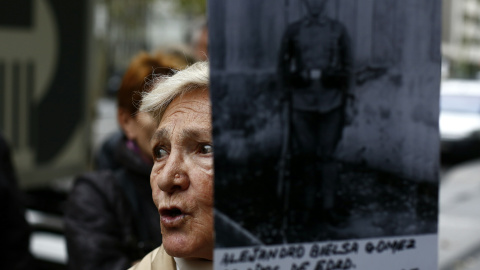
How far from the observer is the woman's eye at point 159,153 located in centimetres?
162

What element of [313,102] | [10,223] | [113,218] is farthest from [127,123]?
[313,102]

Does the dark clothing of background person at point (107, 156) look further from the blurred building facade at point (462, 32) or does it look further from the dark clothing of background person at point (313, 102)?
the blurred building facade at point (462, 32)

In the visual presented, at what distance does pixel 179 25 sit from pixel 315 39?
182 ft

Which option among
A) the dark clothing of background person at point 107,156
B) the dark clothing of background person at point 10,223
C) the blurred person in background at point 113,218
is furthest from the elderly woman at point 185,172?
the dark clothing of background person at point 107,156

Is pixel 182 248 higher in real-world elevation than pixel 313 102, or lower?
lower

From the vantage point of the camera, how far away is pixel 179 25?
55.9 m

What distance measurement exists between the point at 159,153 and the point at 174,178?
0.15 meters

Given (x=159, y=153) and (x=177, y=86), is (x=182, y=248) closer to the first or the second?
(x=159, y=153)

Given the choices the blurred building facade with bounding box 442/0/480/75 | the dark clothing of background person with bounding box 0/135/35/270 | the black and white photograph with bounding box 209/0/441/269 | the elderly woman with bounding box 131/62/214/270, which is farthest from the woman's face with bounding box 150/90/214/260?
the blurred building facade with bounding box 442/0/480/75

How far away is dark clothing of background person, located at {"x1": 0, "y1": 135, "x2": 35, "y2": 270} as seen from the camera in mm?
3082

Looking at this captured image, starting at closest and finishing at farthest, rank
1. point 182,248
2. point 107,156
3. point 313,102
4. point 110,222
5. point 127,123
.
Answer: point 313,102 < point 182,248 < point 110,222 < point 127,123 < point 107,156

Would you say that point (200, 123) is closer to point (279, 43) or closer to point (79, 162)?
point (279, 43)

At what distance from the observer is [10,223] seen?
3.10 m

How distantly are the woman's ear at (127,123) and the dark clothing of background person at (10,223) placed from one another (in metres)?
0.53
